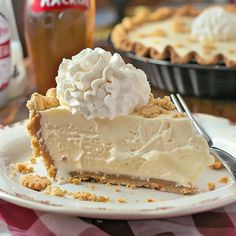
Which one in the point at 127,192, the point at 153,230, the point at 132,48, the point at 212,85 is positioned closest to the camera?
the point at 153,230

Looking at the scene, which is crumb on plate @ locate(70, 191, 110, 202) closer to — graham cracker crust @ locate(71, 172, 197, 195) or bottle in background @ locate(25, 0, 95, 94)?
graham cracker crust @ locate(71, 172, 197, 195)

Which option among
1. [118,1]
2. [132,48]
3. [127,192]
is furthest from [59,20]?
[118,1]

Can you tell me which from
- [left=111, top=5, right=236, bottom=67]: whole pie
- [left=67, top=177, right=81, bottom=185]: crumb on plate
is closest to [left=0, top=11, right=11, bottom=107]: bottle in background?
[left=111, top=5, right=236, bottom=67]: whole pie

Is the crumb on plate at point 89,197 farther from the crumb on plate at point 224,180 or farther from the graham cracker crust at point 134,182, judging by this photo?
the crumb on plate at point 224,180

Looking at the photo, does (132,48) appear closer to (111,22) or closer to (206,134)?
(206,134)

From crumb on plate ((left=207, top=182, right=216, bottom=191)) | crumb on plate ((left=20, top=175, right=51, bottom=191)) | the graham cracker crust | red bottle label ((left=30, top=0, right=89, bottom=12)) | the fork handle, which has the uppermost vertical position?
red bottle label ((left=30, top=0, right=89, bottom=12))

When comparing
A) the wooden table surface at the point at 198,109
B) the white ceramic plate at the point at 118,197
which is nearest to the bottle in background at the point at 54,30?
the wooden table surface at the point at 198,109
